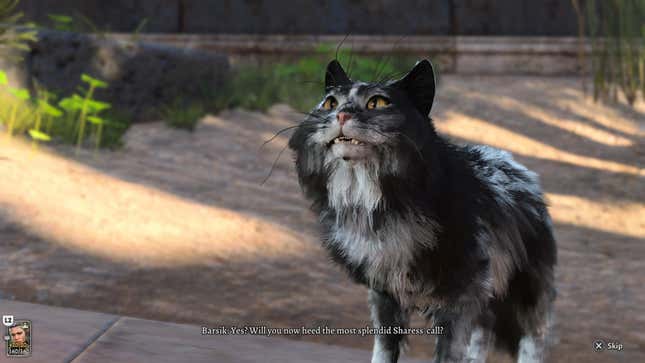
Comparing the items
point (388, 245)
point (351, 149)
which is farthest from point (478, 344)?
point (351, 149)

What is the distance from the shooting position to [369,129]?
2.30 metres

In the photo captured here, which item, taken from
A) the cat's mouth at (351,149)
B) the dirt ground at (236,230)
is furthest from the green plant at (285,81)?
the cat's mouth at (351,149)

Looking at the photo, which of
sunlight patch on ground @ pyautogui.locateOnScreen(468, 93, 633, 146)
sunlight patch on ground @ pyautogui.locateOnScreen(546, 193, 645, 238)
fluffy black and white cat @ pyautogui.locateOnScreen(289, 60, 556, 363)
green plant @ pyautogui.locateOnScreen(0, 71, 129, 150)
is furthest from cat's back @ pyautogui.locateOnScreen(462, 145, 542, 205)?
sunlight patch on ground @ pyautogui.locateOnScreen(468, 93, 633, 146)

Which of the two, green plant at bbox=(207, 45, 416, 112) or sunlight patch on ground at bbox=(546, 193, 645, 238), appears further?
green plant at bbox=(207, 45, 416, 112)

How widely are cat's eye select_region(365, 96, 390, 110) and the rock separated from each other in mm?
5361

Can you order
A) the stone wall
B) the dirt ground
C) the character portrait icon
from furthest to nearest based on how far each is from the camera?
the stone wall, the dirt ground, the character portrait icon

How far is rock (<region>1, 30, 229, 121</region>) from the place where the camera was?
7332mm

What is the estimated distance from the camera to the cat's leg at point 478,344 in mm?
2658

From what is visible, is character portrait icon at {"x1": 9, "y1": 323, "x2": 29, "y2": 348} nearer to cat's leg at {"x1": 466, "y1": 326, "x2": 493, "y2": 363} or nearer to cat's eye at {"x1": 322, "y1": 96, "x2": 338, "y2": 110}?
cat's eye at {"x1": 322, "y1": 96, "x2": 338, "y2": 110}

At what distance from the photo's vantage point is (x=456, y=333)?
2.42 metres

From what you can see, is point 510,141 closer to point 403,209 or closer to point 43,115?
point 43,115

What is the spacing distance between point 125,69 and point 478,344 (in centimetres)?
566

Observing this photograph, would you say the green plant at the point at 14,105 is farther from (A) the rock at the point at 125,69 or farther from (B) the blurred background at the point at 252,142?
(A) the rock at the point at 125,69

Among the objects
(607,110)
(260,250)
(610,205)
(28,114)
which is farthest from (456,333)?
(607,110)
